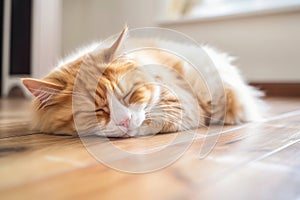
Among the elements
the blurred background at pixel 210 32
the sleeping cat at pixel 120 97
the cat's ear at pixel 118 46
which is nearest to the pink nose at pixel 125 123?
the sleeping cat at pixel 120 97

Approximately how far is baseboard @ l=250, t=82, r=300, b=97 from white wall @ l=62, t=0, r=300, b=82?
40mm

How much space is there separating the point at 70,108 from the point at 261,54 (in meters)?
2.12

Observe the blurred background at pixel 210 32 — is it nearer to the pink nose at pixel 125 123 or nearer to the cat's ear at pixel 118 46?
the cat's ear at pixel 118 46

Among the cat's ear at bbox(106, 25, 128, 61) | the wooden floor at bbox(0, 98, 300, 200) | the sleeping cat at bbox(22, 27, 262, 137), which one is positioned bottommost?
the wooden floor at bbox(0, 98, 300, 200)

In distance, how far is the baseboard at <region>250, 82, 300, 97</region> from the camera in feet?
8.42

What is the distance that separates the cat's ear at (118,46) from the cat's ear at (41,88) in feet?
0.51

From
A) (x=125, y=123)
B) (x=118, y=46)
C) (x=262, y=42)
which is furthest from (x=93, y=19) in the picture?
(x=125, y=123)

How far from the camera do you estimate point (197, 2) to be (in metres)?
2.97

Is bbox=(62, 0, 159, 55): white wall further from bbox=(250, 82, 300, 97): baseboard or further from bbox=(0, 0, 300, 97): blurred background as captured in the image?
bbox=(250, 82, 300, 97): baseboard

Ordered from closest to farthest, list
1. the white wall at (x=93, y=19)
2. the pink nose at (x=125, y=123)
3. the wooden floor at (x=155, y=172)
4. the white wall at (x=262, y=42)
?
the wooden floor at (x=155, y=172)
the pink nose at (x=125, y=123)
the white wall at (x=262, y=42)
the white wall at (x=93, y=19)

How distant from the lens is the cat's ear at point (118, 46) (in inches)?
32.8

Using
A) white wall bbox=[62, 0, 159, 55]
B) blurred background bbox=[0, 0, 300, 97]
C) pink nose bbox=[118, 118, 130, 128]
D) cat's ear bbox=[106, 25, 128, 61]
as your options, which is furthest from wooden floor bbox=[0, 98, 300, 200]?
white wall bbox=[62, 0, 159, 55]

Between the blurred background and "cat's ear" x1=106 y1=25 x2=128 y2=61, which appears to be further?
the blurred background

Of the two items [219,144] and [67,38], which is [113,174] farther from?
[67,38]
